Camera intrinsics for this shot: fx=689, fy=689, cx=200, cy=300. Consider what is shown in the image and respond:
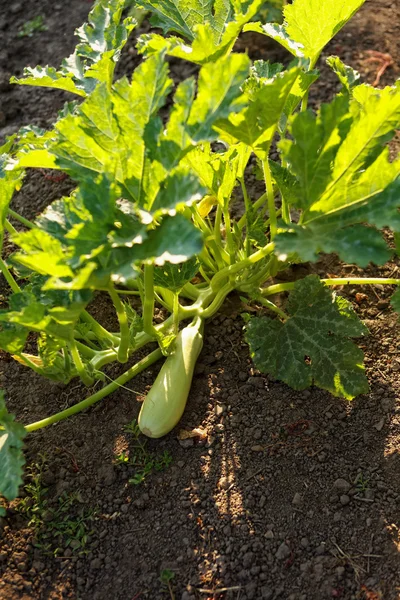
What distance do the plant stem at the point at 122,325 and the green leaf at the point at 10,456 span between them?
15.3 inches

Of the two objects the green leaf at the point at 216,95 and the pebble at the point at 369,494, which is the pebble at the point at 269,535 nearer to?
the pebble at the point at 369,494

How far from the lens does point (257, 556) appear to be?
2102 mm

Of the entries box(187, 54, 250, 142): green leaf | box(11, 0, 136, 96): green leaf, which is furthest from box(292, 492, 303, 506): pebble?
box(11, 0, 136, 96): green leaf

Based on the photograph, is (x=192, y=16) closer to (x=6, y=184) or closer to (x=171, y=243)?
(x=6, y=184)

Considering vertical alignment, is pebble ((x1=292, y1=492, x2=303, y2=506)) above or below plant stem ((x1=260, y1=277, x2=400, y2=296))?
below

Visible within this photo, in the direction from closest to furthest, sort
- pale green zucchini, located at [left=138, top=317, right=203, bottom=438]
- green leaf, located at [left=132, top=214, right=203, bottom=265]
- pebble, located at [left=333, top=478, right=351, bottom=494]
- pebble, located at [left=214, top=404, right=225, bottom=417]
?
1. green leaf, located at [left=132, top=214, right=203, bottom=265]
2. pebble, located at [left=333, top=478, right=351, bottom=494]
3. pale green zucchini, located at [left=138, top=317, right=203, bottom=438]
4. pebble, located at [left=214, top=404, right=225, bottom=417]

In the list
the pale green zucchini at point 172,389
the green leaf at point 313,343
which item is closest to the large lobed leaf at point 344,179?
the green leaf at point 313,343

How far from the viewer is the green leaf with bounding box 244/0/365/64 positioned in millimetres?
2232

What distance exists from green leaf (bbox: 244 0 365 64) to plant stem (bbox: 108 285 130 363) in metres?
1.00

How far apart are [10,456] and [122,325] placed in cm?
49

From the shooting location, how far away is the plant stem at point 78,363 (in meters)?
2.11

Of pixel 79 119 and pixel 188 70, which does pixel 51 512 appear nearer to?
pixel 79 119

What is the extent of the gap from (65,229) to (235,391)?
3.04ft

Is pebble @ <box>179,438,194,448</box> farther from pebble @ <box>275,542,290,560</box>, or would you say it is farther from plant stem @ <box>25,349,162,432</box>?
pebble @ <box>275,542,290,560</box>
